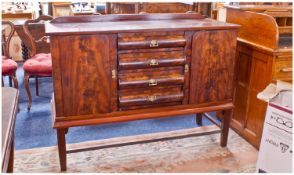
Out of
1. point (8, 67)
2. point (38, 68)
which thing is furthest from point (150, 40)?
point (8, 67)

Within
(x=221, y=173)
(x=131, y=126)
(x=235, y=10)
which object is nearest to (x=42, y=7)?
(x=131, y=126)

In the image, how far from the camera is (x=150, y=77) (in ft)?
6.80

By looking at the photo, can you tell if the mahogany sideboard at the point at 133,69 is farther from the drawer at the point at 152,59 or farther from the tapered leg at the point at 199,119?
the tapered leg at the point at 199,119

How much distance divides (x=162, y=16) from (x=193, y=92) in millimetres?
615

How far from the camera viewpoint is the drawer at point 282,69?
2.24 m

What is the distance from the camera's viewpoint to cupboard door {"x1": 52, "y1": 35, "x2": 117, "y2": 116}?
1885mm

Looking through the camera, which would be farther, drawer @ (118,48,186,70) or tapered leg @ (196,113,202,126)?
tapered leg @ (196,113,202,126)

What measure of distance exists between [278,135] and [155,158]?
0.85 meters

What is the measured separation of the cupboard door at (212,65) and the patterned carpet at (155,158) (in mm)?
444

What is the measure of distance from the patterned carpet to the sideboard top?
93 cm

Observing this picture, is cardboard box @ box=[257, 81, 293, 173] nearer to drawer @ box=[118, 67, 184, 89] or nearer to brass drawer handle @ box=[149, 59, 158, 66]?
drawer @ box=[118, 67, 184, 89]

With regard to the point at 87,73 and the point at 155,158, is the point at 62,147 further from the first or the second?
the point at 155,158

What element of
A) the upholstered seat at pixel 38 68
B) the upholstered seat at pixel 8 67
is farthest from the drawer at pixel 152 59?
the upholstered seat at pixel 8 67

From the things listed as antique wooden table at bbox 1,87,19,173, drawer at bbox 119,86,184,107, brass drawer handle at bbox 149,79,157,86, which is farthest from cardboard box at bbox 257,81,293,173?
antique wooden table at bbox 1,87,19,173
